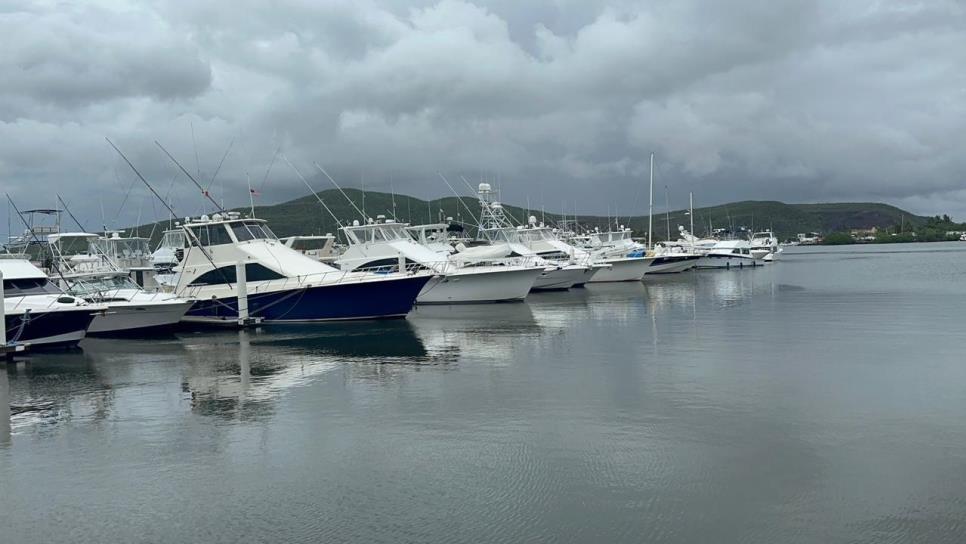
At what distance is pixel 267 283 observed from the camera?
32.2 meters

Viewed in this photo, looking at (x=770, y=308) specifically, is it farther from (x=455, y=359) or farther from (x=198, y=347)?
(x=198, y=347)

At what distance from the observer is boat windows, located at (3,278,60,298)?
25.5m

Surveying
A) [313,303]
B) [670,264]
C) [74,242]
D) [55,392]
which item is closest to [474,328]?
[313,303]

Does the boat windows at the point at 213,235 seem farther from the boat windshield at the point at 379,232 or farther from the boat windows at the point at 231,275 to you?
the boat windshield at the point at 379,232

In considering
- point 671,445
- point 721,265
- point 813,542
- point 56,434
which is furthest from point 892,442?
point 721,265

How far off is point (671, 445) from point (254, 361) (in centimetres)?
1412

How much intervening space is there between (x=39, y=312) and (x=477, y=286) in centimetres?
2203

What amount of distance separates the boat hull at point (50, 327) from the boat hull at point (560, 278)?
1234 inches

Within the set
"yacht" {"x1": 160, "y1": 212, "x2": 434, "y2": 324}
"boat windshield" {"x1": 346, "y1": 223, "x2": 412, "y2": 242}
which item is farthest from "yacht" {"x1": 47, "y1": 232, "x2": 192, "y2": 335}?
"boat windshield" {"x1": 346, "y1": 223, "x2": 412, "y2": 242}

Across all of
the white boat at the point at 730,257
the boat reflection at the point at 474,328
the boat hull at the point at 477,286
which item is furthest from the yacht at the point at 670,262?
the boat reflection at the point at 474,328

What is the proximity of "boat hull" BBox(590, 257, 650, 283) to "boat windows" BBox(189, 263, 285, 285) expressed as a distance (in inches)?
1281

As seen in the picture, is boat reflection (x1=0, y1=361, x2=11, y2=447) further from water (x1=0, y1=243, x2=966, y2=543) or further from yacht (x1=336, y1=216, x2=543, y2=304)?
yacht (x1=336, y1=216, x2=543, y2=304)

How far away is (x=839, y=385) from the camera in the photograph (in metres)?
17.1

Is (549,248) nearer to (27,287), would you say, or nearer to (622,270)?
(622,270)
